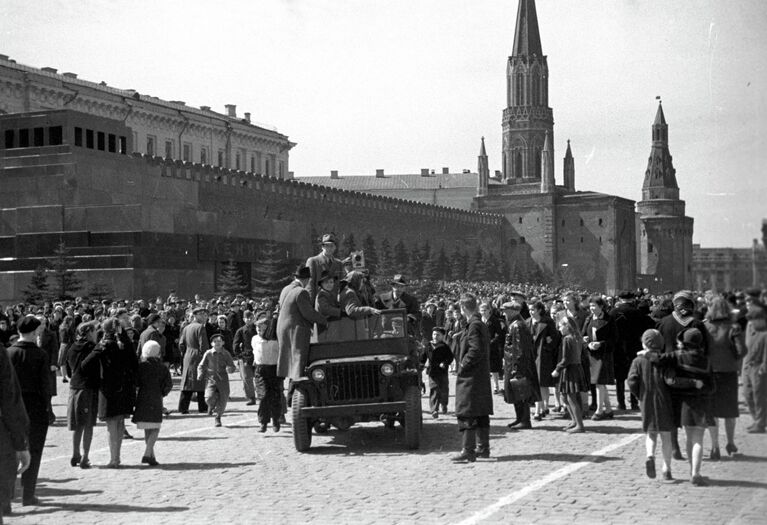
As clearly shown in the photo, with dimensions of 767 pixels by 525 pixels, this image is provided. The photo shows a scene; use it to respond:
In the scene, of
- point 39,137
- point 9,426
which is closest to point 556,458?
point 9,426

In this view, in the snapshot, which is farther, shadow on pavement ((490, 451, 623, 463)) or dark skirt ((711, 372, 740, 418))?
shadow on pavement ((490, 451, 623, 463))

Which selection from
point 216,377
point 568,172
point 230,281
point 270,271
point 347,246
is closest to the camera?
point 216,377

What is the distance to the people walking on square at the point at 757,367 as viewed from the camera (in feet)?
12.4

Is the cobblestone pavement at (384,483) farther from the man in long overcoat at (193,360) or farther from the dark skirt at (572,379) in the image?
the man in long overcoat at (193,360)

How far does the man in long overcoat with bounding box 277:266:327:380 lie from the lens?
11.5m

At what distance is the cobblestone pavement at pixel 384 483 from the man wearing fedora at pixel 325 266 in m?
1.78

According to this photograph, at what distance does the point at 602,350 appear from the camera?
13727 millimetres

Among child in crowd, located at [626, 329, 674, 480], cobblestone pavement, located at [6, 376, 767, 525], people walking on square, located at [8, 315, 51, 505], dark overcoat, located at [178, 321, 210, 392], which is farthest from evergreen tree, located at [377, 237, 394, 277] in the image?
child in crowd, located at [626, 329, 674, 480]

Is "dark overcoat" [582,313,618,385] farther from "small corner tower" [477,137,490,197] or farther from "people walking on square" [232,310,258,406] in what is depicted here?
"small corner tower" [477,137,490,197]

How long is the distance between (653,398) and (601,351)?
5.40 m

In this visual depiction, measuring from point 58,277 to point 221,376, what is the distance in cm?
2485

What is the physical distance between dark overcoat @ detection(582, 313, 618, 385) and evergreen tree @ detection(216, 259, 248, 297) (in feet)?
93.1

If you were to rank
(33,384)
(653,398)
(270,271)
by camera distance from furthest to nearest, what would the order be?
1. (270,271)
2. (33,384)
3. (653,398)

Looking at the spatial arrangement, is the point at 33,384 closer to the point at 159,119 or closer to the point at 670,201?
the point at 670,201
